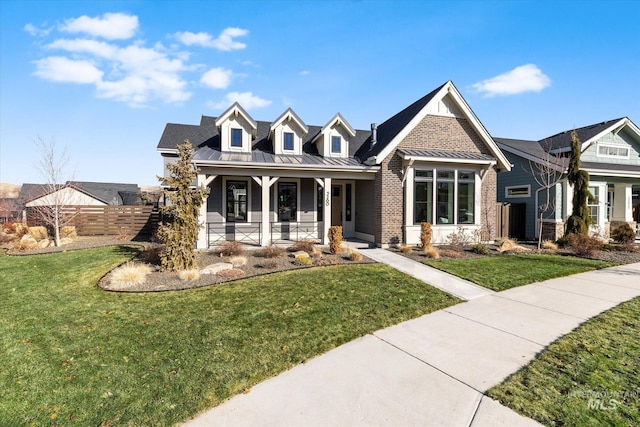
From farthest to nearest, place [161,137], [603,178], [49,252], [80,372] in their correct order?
[603,178], [161,137], [49,252], [80,372]

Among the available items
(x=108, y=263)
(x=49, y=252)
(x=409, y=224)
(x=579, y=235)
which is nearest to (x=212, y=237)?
(x=108, y=263)

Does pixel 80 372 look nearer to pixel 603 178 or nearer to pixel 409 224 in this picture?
pixel 409 224

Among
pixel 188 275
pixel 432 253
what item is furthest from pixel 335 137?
pixel 188 275

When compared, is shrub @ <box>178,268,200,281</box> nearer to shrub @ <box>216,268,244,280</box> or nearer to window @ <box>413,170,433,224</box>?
shrub @ <box>216,268,244,280</box>

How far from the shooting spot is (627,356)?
4062mm

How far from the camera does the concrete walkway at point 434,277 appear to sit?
7.01 metres

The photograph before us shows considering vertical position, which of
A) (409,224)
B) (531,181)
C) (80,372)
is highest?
(531,181)

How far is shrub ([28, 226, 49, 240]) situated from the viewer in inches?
584

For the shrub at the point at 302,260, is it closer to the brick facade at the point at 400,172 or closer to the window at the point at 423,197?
the brick facade at the point at 400,172

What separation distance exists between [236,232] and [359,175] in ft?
19.3

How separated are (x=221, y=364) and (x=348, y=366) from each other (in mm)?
1682

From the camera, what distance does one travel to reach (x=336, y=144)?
14.4m

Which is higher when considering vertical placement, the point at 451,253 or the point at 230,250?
the point at 230,250

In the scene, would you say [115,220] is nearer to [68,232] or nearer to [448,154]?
[68,232]
